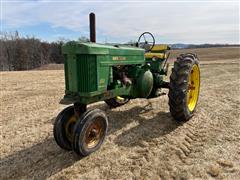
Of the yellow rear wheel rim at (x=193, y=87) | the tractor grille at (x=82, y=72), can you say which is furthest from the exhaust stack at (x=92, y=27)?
the yellow rear wheel rim at (x=193, y=87)

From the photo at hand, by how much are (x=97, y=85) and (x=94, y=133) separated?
74cm

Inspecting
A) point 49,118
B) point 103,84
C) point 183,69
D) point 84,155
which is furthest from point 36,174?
point 183,69

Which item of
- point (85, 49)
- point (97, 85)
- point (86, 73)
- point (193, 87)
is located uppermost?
point (85, 49)

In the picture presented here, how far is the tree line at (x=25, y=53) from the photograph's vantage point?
4225cm

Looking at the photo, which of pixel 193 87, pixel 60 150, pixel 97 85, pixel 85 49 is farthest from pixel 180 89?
pixel 60 150

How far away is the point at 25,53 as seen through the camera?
4347 cm

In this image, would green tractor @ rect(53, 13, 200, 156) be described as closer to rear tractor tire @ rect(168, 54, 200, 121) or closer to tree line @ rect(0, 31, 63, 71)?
rear tractor tire @ rect(168, 54, 200, 121)

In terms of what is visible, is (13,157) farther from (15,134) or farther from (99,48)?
(99,48)

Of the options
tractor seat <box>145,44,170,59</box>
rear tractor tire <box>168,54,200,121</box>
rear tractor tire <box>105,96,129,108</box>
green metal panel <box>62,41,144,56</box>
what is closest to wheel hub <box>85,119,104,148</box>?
green metal panel <box>62,41,144,56</box>

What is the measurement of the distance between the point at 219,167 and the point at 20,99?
6.38 metres

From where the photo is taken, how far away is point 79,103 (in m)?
4.12

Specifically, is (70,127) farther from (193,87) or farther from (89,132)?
(193,87)

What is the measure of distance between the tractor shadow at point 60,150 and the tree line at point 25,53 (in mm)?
37470

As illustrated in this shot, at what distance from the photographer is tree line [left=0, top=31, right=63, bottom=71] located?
42250mm
